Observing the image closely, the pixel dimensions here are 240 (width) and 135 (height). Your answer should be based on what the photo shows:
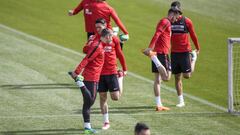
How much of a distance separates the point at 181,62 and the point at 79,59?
6.85 metres

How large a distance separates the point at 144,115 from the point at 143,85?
4.11 metres

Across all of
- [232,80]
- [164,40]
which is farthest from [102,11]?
[232,80]

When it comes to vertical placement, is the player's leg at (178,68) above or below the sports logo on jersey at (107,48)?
below

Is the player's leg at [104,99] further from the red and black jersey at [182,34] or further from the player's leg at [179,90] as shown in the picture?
the red and black jersey at [182,34]

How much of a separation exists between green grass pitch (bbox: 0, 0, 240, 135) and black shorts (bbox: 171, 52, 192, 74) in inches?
39.4

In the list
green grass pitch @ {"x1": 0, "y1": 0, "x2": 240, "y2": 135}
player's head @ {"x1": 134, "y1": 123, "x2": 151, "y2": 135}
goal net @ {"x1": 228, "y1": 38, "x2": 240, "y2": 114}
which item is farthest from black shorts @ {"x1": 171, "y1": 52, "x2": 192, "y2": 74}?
player's head @ {"x1": 134, "y1": 123, "x2": 151, "y2": 135}

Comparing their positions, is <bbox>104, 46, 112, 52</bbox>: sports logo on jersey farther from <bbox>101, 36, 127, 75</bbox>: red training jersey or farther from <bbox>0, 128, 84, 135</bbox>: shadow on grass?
<bbox>0, 128, 84, 135</bbox>: shadow on grass

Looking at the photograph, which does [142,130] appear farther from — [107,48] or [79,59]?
[79,59]

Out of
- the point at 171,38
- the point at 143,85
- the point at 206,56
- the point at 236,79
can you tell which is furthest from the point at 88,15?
the point at 206,56

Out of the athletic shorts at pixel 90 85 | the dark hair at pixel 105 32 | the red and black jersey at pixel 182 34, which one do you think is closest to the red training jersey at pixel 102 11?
the red and black jersey at pixel 182 34

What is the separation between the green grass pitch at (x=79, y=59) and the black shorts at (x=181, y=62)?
1002 millimetres

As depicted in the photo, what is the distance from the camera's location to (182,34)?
21016 millimetres

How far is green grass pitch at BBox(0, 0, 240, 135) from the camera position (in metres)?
18.9

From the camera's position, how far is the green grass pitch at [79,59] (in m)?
18.9
